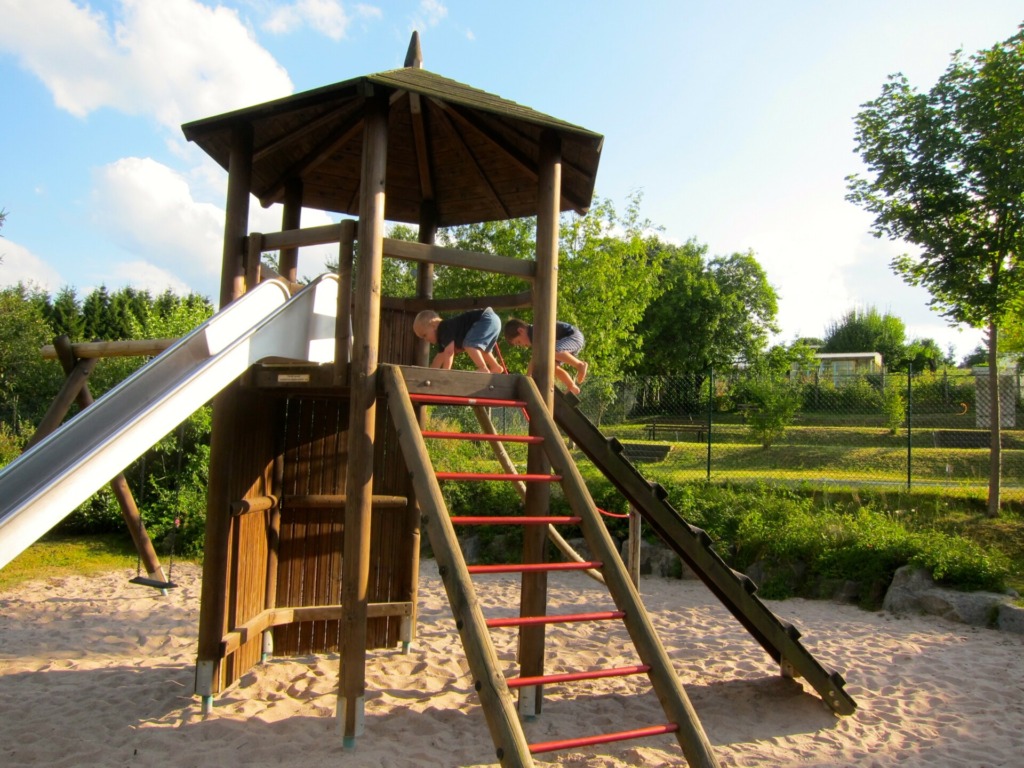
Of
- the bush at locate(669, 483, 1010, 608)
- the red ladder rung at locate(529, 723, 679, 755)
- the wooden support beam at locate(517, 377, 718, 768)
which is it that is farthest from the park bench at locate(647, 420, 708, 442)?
the red ladder rung at locate(529, 723, 679, 755)

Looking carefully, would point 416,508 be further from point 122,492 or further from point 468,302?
point 122,492

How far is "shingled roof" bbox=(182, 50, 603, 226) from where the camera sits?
4.29 m

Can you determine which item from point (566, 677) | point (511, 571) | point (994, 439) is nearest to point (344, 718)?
point (511, 571)

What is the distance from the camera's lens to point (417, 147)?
5.74 m

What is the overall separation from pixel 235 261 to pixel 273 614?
8.07 feet

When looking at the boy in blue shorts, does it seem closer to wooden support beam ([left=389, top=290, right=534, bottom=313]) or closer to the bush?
wooden support beam ([left=389, top=290, right=534, bottom=313])

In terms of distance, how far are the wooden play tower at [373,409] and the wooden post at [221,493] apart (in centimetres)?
1

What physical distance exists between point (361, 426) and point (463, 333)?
1.39 m

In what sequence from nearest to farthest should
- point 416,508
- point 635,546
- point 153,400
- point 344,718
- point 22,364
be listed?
point 153,400, point 344,718, point 416,508, point 635,546, point 22,364

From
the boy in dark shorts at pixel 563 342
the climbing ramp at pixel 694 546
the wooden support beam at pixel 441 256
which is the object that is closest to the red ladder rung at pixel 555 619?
the climbing ramp at pixel 694 546

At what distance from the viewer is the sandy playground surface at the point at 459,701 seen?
4.12 metres

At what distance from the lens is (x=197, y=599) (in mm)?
8047

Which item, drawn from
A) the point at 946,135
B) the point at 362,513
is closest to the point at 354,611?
the point at 362,513

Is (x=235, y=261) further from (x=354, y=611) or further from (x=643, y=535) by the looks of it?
(x=643, y=535)
